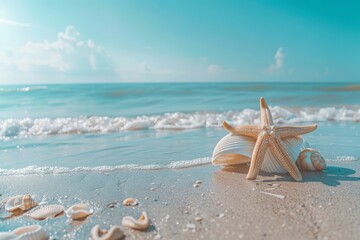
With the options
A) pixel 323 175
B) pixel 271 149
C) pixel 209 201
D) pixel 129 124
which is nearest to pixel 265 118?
pixel 271 149

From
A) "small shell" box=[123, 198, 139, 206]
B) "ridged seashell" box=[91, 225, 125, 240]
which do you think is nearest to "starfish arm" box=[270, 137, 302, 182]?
"small shell" box=[123, 198, 139, 206]

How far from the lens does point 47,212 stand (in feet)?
8.32

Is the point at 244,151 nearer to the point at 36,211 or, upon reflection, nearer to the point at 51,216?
the point at 51,216

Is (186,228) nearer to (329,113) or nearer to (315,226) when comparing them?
(315,226)

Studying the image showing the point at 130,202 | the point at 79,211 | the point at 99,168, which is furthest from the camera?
the point at 99,168

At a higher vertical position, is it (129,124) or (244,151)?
(244,151)

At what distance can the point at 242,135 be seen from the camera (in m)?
3.46

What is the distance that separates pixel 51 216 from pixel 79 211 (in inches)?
10.5

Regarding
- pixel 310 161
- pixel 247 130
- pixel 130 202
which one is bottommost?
pixel 130 202

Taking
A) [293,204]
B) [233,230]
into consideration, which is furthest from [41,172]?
[293,204]

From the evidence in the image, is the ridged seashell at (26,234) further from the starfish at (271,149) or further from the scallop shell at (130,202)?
the starfish at (271,149)

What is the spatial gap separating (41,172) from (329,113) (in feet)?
26.9

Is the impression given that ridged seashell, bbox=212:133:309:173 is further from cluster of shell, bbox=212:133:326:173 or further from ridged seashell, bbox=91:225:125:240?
ridged seashell, bbox=91:225:125:240

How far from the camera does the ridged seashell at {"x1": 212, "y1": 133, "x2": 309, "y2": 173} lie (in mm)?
3305
